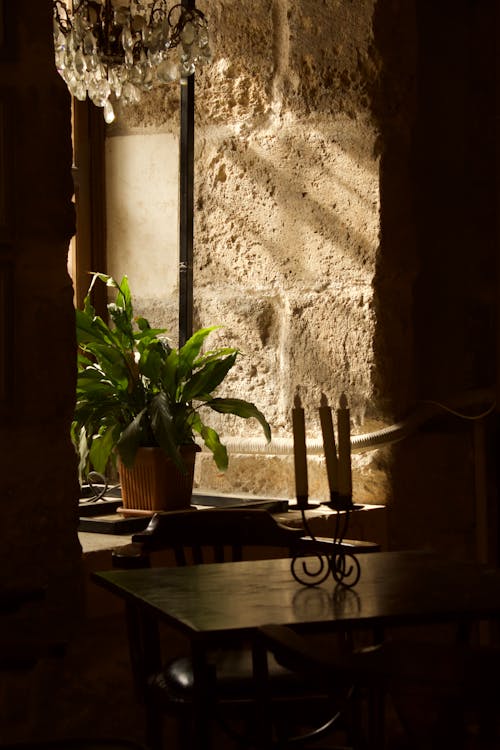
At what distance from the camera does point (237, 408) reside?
3656 millimetres

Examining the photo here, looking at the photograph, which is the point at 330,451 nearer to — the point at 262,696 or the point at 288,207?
the point at 262,696

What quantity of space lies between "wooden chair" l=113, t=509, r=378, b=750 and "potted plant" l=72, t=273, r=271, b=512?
511mm

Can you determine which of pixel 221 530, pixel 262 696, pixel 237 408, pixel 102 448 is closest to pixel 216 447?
pixel 237 408

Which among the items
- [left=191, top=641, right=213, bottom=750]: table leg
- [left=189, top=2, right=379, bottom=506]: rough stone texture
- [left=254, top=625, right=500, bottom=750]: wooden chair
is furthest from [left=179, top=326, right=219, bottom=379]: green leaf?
[left=254, top=625, right=500, bottom=750]: wooden chair

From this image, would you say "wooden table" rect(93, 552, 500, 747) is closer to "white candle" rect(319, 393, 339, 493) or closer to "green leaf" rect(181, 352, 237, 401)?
"white candle" rect(319, 393, 339, 493)

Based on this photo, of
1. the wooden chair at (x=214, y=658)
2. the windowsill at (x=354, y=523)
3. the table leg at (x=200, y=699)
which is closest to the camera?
the table leg at (x=200, y=699)

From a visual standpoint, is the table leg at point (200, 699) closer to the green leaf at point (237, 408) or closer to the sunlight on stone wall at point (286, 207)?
the green leaf at point (237, 408)

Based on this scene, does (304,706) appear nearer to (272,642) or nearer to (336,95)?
(272,642)

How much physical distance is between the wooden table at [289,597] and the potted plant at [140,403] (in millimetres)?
892

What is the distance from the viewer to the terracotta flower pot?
11.6ft

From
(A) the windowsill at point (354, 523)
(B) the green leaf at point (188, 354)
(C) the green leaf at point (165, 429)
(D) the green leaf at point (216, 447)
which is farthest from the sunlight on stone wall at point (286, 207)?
(C) the green leaf at point (165, 429)

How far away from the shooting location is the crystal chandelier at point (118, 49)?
3.47m

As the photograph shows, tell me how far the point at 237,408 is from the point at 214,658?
1150 millimetres

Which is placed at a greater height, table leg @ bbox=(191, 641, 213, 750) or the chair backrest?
the chair backrest
